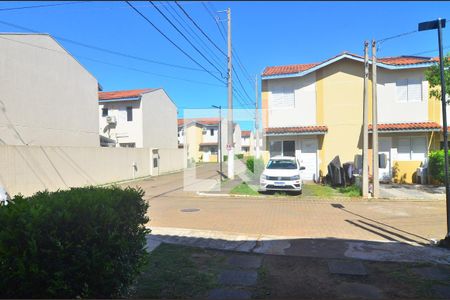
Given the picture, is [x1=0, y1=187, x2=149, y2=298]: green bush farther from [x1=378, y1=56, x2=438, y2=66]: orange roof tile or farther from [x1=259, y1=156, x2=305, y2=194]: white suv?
[x1=378, y1=56, x2=438, y2=66]: orange roof tile

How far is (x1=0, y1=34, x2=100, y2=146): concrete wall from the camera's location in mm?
18219

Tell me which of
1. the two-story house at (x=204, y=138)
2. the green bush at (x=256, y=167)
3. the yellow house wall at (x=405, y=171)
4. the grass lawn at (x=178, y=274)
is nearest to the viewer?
the grass lawn at (x=178, y=274)

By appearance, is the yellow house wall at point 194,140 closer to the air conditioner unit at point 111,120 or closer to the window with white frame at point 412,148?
the air conditioner unit at point 111,120

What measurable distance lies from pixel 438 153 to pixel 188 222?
42.8 feet

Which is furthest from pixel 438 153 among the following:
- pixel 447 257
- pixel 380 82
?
pixel 447 257

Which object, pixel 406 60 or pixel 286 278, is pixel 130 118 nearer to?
pixel 406 60

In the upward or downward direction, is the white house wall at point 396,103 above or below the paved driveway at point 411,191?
above

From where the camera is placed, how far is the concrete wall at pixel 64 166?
589 inches

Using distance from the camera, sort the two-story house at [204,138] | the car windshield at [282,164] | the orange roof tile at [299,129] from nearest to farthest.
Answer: the car windshield at [282,164] → the orange roof tile at [299,129] → the two-story house at [204,138]

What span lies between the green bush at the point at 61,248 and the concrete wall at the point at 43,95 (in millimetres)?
15736

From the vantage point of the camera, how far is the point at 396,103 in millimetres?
20266

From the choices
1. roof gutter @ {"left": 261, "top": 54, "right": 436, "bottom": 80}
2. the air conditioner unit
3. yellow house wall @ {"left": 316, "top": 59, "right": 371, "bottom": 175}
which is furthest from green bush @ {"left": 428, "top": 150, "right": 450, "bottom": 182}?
the air conditioner unit

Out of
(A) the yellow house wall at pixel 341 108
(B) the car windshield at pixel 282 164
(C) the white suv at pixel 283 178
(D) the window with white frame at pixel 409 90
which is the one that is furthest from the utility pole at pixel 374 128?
(D) the window with white frame at pixel 409 90

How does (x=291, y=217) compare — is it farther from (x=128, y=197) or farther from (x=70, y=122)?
(x=70, y=122)
